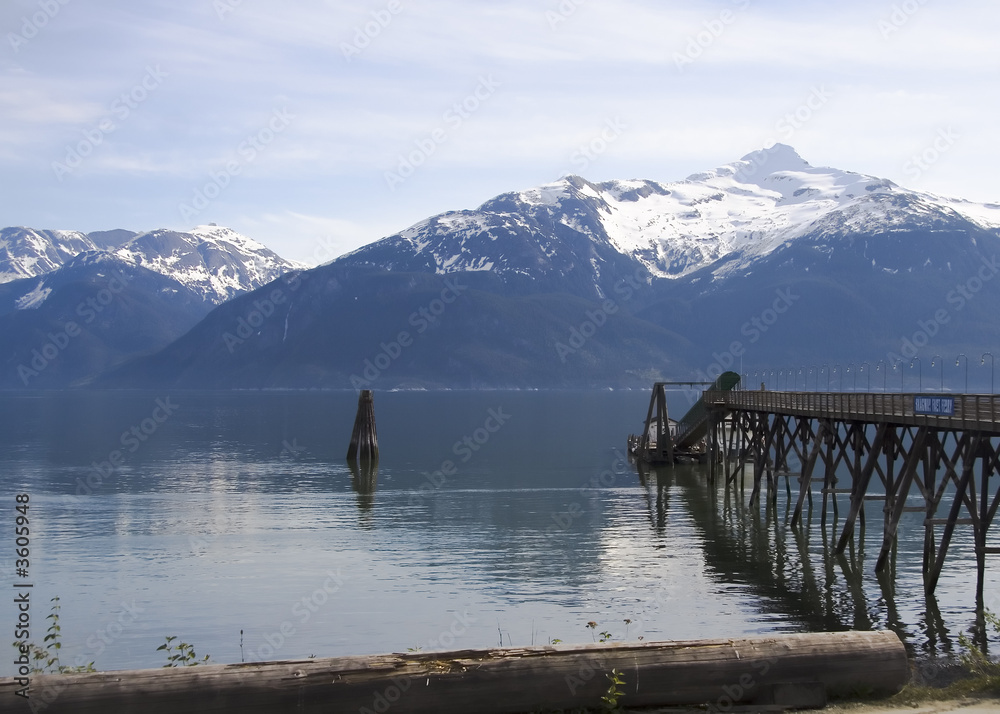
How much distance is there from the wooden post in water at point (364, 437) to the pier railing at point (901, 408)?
38.7 meters

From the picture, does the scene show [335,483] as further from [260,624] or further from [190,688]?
[190,688]

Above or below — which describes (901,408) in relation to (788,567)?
above

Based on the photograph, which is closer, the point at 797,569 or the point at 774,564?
the point at 797,569

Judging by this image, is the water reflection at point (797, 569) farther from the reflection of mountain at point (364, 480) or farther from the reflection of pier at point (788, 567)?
the reflection of mountain at point (364, 480)

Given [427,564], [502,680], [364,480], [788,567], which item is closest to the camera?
[502,680]

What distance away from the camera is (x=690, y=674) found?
58.6ft

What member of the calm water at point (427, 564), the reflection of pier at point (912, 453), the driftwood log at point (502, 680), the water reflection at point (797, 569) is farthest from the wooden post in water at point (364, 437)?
the driftwood log at point (502, 680)

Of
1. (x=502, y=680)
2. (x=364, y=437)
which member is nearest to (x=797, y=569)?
(x=502, y=680)

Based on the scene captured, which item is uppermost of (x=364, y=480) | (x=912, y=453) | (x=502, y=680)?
(x=912, y=453)

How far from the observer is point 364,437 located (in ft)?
291

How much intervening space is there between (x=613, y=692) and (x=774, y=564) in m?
26.0

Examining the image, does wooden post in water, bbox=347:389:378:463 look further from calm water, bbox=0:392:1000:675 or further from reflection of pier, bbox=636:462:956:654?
reflection of pier, bbox=636:462:956:654

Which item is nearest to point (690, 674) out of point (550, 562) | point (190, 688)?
point (190, 688)

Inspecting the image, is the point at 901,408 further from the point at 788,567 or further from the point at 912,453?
the point at 788,567
